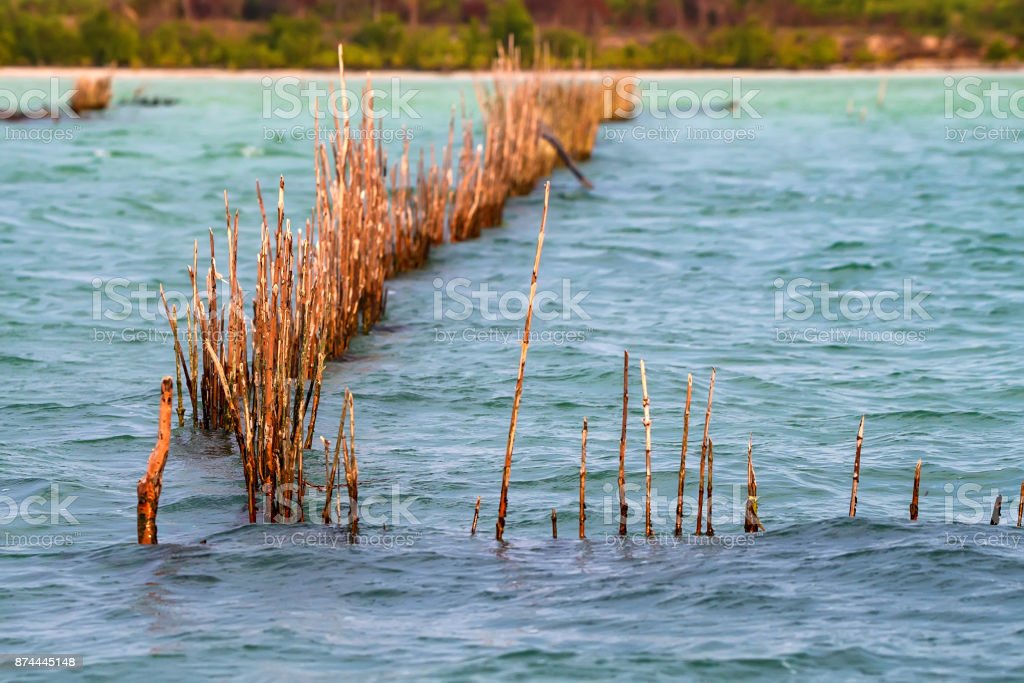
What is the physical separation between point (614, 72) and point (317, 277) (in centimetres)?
4308

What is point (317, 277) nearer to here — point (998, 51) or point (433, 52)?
point (433, 52)

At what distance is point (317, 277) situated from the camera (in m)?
6.54

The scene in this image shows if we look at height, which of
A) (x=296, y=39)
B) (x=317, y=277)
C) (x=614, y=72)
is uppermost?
(x=296, y=39)

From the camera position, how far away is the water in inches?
163

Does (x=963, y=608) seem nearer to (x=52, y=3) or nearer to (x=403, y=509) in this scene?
(x=403, y=509)

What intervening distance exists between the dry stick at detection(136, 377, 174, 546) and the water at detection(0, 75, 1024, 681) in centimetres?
11

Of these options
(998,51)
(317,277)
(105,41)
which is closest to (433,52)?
(105,41)

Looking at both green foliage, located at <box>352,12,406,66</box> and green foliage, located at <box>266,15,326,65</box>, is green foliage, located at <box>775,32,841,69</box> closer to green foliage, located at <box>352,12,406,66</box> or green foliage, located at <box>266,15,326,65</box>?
green foliage, located at <box>352,12,406,66</box>

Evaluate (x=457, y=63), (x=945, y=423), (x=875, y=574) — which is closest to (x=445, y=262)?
(x=945, y=423)

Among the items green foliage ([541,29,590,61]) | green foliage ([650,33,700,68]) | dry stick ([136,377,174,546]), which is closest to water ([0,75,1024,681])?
dry stick ([136,377,174,546])

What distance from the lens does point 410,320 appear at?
360 inches

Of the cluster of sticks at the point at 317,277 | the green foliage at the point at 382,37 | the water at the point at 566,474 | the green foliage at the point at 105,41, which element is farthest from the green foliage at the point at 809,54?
the water at the point at 566,474

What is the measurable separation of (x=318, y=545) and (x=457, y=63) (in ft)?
160

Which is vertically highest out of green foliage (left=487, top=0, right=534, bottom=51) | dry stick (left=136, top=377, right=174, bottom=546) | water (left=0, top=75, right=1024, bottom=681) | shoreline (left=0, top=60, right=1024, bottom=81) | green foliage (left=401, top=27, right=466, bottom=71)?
green foliage (left=487, top=0, right=534, bottom=51)
